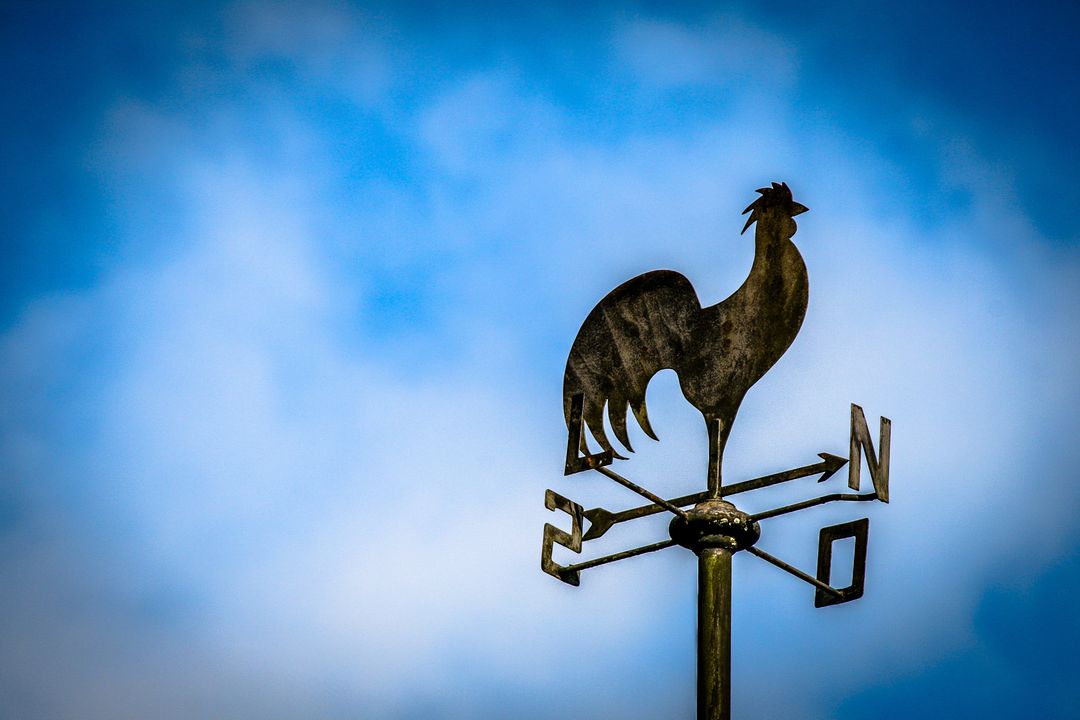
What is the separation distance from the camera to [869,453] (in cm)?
417

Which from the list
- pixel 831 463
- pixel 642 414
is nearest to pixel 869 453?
pixel 831 463

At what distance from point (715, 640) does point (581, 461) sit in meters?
0.81

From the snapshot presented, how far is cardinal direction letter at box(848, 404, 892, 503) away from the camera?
4.04 meters

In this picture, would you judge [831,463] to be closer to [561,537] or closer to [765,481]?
[765,481]

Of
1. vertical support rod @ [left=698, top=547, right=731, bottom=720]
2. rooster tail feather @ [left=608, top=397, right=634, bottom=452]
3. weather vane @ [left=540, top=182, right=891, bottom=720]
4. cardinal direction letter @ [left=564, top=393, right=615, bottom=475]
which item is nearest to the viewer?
vertical support rod @ [left=698, top=547, right=731, bottom=720]

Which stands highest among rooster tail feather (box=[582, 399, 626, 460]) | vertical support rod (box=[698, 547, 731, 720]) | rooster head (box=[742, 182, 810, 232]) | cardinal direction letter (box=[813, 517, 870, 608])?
rooster head (box=[742, 182, 810, 232])

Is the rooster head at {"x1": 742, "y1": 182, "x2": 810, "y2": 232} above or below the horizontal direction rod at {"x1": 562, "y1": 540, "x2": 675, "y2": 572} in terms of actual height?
above

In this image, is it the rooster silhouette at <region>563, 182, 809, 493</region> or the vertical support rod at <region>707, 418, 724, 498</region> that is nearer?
the vertical support rod at <region>707, 418, 724, 498</region>

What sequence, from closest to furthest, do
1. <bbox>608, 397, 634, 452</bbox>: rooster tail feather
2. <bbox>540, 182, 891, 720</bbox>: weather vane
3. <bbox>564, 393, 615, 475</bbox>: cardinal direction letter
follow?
<bbox>540, 182, 891, 720</bbox>: weather vane < <bbox>564, 393, 615, 475</bbox>: cardinal direction letter < <bbox>608, 397, 634, 452</bbox>: rooster tail feather

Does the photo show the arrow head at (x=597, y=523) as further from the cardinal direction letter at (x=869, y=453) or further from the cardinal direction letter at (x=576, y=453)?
the cardinal direction letter at (x=869, y=453)

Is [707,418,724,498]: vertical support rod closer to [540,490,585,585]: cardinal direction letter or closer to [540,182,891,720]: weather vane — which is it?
[540,182,891,720]: weather vane

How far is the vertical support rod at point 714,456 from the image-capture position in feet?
13.2

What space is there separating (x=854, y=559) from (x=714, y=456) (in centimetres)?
62

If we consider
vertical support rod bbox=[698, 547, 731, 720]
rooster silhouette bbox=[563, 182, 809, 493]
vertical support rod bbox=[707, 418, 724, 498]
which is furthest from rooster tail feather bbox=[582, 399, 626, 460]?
vertical support rod bbox=[698, 547, 731, 720]
